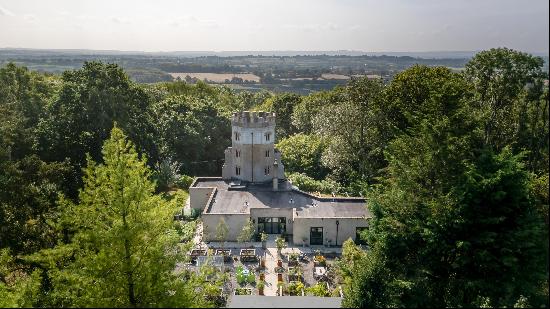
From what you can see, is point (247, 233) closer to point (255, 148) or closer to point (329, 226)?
point (329, 226)

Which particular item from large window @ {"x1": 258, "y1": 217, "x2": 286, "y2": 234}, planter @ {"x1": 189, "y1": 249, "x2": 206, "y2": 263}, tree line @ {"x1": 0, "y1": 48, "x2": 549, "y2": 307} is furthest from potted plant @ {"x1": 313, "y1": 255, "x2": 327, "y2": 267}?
Result: planter @ {"x1": 189, "y1": 249, "x2": 206, "y2": 263}

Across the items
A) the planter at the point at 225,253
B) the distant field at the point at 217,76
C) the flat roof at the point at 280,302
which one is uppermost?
the distant field at the point at 217,76

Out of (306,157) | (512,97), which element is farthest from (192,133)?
(512,97)

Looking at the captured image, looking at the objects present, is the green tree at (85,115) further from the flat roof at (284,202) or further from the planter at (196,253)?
the planter at (196,253)

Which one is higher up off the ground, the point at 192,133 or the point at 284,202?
the point at 192,133

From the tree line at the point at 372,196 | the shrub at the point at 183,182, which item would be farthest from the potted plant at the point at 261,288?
the shrub at the point at 183,182

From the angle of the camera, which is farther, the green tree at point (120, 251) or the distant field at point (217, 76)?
the distant field at point (217, 76)
